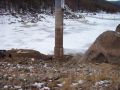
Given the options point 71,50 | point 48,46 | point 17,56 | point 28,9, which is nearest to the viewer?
point 17,56

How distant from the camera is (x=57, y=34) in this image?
16.7 metres

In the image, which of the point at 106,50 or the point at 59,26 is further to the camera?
the point at 59,26

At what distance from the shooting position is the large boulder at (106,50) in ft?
42.2

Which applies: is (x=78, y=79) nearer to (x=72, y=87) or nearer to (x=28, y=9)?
(x=72, y=87)

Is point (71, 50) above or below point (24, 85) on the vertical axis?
below

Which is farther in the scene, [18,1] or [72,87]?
[18,1]

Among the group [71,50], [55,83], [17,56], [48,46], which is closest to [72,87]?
[55,83]

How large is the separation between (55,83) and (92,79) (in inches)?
33.8

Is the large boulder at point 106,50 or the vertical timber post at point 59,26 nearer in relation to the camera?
the large boulder at point 106,50

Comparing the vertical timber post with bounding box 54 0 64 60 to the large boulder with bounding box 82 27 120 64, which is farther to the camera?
the vertical timber post with bounding box 54 0 64 60

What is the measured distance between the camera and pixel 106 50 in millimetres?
13164

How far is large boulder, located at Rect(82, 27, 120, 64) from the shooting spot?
1285cm

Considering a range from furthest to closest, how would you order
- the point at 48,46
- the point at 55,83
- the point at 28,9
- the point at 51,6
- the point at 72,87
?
1. the point at 51,6
2. the point at 28,9
3. the point at 48,46
4. the point at 55,83
5. the point at 72,87

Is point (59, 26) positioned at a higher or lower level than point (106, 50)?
higher
